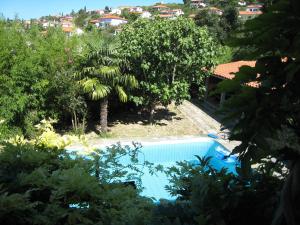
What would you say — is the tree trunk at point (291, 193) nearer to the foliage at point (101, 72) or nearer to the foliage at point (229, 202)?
the foliage at point (229, 202)

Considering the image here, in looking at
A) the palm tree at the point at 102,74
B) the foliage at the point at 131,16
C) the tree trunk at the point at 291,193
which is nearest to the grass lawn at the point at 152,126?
the palm tree at the point at 102,74

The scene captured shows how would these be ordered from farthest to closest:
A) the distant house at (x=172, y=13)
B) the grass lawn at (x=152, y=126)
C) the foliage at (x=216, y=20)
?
the foliage at (x=216, y=20) → the distant house at (x=172, y=13) → the grass lawn at (x=152, y=126)

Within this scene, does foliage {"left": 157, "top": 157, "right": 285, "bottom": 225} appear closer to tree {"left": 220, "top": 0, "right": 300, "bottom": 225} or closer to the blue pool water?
tree {"left": 220, "top": 0, "right": 300, "bottom": 225}

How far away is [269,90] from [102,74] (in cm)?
1270

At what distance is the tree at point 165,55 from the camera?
14445 millimetres

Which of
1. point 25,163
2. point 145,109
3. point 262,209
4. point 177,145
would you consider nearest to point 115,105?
point 145,109

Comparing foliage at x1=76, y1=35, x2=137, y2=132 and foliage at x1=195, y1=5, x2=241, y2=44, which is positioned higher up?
foliage at x1=195, y1=5, x2=241, y2=44

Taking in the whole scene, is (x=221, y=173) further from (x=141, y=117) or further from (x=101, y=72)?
(x=141, y=117)

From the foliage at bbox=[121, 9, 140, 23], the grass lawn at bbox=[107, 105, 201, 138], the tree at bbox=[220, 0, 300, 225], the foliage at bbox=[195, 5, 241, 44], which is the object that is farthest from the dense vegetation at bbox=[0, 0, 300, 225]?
the foliage at bbox=[195, 5, 241, 44]

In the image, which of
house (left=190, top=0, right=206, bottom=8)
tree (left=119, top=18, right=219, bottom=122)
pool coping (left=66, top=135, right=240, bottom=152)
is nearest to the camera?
pool coping (left=66, top=135, right=240, bottom=152)

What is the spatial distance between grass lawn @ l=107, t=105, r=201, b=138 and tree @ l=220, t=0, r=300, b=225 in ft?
43.3

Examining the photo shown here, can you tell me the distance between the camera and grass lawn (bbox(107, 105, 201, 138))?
49.4ft

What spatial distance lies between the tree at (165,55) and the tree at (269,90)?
13.0 metres

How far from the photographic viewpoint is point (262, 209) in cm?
200
